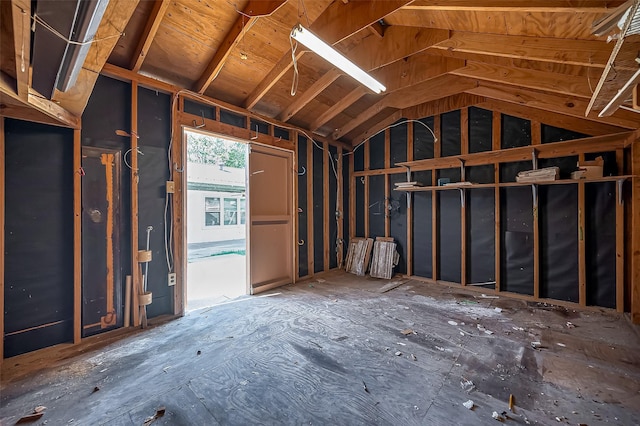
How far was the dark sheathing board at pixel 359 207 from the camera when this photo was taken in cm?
563

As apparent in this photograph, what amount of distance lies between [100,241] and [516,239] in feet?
17.9

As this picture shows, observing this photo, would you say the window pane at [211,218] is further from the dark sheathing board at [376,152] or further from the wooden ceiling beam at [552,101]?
the wooden ceiling beam at [552,101]

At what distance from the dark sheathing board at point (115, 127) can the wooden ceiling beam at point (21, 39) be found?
1040 millimetres

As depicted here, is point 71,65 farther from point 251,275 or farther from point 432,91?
point 432,91

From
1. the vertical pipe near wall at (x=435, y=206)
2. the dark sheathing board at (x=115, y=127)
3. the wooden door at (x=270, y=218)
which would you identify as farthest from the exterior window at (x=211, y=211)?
the vertical pipe near wall at (x=435, y=206)

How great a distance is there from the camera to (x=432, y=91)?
3930 millimetres

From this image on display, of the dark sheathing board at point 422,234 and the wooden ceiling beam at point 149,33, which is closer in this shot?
the wooden ceiling beam at point 149,33

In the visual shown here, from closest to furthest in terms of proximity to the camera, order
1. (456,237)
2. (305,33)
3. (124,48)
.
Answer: (305,33)
(124,48)
(456,237)

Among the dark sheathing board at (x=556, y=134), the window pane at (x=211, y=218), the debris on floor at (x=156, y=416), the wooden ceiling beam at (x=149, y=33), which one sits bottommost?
the debris on floor at (x=156, y=416)

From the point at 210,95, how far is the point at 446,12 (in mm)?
2947

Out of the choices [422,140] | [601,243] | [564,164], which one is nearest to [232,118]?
[422,140]

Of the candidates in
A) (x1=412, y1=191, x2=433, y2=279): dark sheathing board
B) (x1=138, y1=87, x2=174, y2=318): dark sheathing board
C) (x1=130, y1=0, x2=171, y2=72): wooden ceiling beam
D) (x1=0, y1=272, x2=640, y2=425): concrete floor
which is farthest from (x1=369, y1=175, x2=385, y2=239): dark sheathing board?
(x1=130, y1=0, x2=171, y2=72): wooden ceiling beam

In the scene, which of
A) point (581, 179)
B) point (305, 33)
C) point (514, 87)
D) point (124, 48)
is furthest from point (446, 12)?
point (124, 48)

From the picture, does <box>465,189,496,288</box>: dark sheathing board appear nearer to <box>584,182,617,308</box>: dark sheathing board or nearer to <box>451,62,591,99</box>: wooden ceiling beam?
<box>584,182,617,308</box>: dark sheathing board
